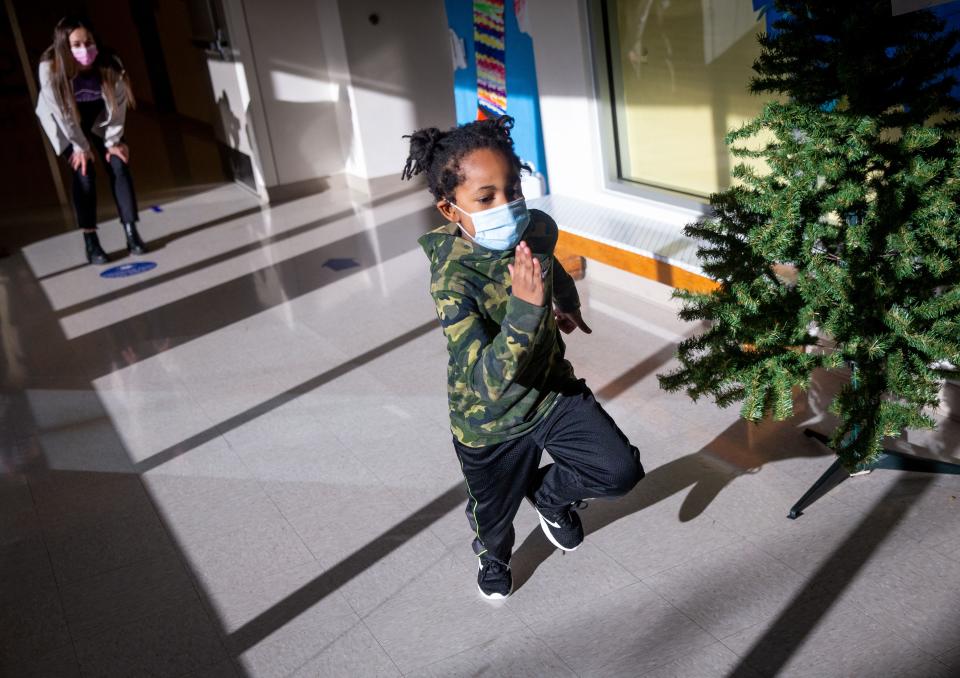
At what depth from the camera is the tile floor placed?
8.40 feet

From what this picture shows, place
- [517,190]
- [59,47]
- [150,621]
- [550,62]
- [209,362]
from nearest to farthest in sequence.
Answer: [517,190], [150,621], [209,362], [550,62], [59,47]

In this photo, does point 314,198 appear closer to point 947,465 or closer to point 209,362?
point 209,362

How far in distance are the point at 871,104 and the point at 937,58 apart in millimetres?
192

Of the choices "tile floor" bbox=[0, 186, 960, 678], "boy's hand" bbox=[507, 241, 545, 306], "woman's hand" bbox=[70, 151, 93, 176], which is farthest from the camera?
"woman's hand" bbox=[70, 151, 93, 176]

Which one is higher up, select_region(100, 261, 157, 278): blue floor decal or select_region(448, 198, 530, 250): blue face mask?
select_region(448, 198, 530, 250): blue face mask

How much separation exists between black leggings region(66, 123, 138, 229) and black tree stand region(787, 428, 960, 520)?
5046 millimetres

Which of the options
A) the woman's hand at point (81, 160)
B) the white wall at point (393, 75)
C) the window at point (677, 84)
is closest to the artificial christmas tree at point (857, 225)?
the window at point (677, 84)

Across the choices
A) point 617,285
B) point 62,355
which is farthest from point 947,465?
point 62,355

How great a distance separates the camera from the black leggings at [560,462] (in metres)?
2.56

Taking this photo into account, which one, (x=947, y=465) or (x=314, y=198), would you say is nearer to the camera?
(x=947, y=465)

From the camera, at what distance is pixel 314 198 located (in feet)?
26.4

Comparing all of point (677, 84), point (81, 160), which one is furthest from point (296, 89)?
point (677, 84)

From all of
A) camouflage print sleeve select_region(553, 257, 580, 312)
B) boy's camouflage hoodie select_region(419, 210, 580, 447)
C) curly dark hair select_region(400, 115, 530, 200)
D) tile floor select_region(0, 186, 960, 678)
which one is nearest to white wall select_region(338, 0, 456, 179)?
tile floor select_region(0, 186, 960, 678)

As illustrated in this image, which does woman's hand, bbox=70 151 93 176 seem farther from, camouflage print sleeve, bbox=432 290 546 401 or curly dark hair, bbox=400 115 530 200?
camouflage print sleeve, bbox=432 290 546 401
